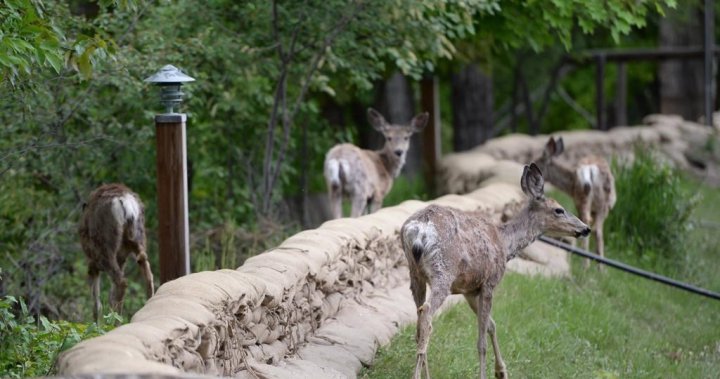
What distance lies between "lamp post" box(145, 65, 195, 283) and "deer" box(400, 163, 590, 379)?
1570 millimetres

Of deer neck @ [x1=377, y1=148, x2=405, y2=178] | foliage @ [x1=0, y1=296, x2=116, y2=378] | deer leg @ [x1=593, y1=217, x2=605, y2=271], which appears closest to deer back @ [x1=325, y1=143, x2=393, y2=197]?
deer neck @ [x1=377, y1=148, x2=405, y2=178]

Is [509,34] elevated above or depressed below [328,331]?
above

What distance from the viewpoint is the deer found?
7559 millimetres

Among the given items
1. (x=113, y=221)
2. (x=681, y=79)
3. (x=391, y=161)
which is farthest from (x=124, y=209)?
(x=681, y=79)

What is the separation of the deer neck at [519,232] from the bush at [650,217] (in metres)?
5.35

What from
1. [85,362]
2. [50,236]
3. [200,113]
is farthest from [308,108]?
[85,362]

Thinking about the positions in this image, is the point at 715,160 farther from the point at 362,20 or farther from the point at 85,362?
the point at 85,362

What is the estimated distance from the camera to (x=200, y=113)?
517 inches

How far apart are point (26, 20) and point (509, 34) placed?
8286 mm

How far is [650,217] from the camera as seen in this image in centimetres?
1406

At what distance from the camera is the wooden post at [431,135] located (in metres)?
16.7

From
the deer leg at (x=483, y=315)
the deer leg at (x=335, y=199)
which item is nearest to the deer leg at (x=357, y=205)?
the deer leg at (x=335, y=199)

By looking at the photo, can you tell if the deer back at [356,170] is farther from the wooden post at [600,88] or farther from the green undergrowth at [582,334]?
the wooden post at [600,88]

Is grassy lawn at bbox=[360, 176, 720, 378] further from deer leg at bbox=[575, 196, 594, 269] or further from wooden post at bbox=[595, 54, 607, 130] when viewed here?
Result: wooden post at bbox=[595, 54, 607, 130]
